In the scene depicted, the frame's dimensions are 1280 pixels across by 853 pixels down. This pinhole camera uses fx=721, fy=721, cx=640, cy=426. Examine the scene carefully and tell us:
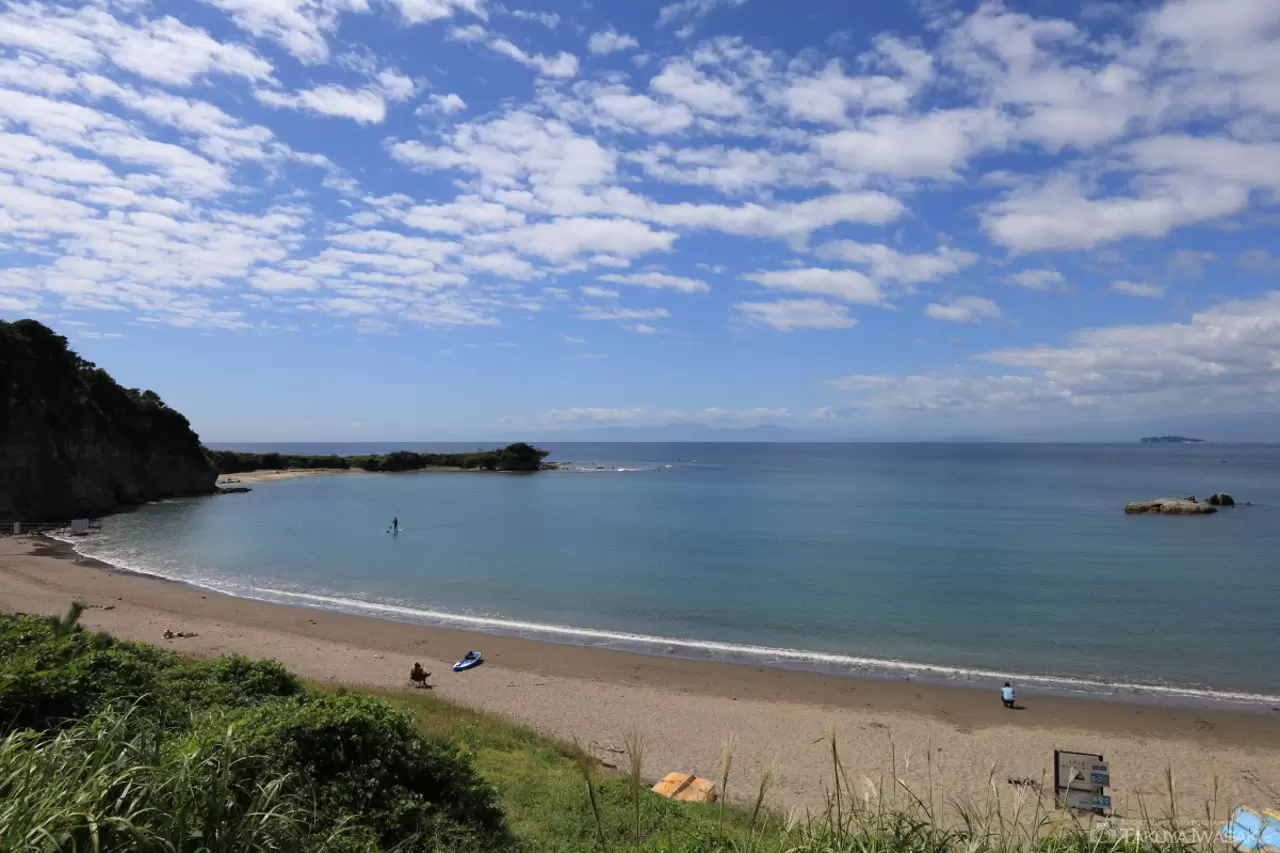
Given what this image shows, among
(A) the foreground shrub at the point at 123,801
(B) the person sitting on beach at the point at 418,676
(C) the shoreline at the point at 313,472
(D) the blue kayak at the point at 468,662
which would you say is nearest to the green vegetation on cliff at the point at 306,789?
(A) the foreground shrub at the point at 123,801

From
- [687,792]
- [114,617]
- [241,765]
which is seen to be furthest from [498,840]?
[114,617]

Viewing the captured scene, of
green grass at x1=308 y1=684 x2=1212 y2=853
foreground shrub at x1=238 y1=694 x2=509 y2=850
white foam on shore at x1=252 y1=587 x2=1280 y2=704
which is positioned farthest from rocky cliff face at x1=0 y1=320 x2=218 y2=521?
foreground shrub at x1=238 y1=694 x2=509 y2=850

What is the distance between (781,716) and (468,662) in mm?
9228

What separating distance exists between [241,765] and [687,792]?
723cm

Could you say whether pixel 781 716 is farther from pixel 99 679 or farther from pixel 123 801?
pixel 123 801

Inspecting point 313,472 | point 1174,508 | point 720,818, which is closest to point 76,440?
point 313,472

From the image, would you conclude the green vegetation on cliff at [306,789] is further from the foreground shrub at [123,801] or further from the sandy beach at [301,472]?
the sandy beach at [301,472]

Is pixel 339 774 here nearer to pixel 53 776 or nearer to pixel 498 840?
pixel 498 840

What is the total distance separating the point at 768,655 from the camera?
22797mm

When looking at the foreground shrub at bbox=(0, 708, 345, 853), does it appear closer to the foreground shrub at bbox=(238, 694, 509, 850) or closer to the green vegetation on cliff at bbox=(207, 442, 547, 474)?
the foreground shrub at bbox=(238, 694, 509, 850)

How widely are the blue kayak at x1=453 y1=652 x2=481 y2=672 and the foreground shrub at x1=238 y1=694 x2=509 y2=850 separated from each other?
13463mm

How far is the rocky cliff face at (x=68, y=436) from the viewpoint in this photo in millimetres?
50094

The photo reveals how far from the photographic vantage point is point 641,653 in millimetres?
23234

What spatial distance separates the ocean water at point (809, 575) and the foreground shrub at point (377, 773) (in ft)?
53.2
